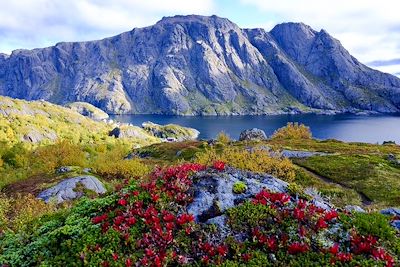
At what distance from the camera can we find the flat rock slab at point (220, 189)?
38.5 feet

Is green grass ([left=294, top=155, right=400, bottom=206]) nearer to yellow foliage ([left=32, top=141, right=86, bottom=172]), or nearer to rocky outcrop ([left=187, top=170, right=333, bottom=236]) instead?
rocky outcrop ([left=187, top=170, right=333, bottom=236])

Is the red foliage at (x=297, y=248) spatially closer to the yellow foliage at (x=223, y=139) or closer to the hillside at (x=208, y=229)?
the hillside at (x=208, y=229)

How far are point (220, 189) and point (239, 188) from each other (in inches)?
27.2

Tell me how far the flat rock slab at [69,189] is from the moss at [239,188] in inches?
759

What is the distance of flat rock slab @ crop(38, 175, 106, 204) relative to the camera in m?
28.6

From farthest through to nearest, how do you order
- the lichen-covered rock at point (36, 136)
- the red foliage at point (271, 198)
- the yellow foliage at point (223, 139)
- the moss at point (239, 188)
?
the lichen-covered rock at point (36, 136) → the yellow foliage at point (223, 139) → the moss at point (239, 188) → the red foliage at point (271, 198)

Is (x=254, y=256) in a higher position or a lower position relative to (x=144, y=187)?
lower

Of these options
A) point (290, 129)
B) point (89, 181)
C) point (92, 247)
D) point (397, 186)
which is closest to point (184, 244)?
point (92, 247)

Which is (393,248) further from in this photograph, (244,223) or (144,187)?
(144,187)

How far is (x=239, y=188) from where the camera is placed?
12.7m

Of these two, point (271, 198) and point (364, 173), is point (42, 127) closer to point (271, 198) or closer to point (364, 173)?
point (364, 173)

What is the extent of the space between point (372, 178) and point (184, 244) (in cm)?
3758

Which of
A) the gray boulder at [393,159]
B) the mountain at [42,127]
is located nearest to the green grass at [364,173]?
the gray boulder at [393,159]

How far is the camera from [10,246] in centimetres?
1217
